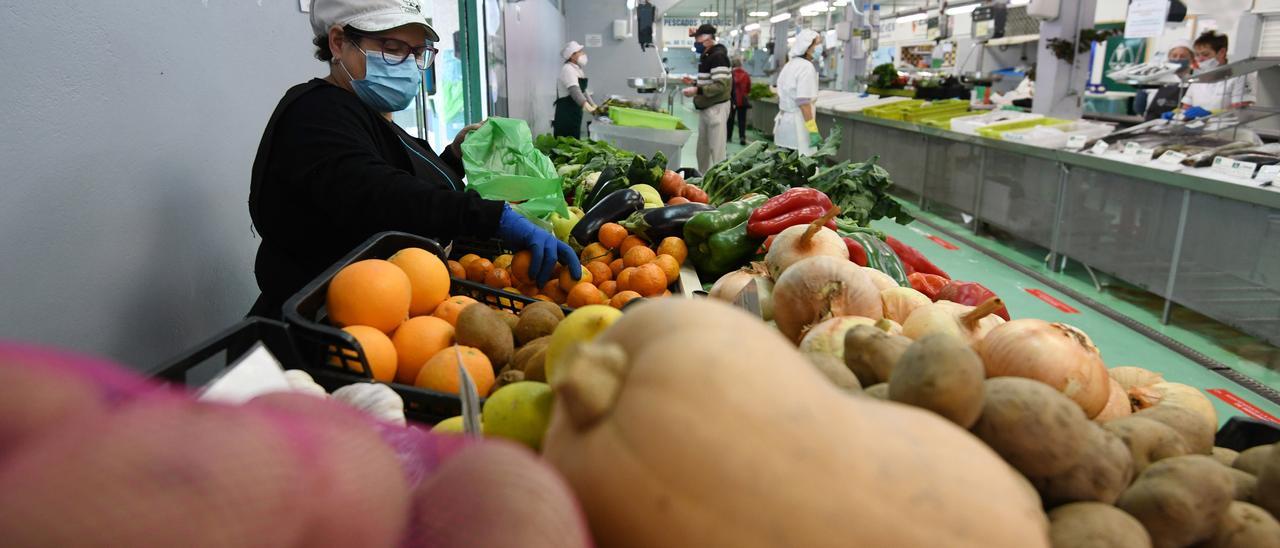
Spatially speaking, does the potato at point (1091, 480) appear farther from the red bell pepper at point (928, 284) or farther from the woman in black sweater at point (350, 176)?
the woman in black sweater at point (350, 176)

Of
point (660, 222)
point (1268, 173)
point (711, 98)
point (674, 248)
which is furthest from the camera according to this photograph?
point (711, 98)

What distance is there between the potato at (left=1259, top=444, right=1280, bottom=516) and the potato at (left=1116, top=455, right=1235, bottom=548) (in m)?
0.08

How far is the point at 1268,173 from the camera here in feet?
14.2

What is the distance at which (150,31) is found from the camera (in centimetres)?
208

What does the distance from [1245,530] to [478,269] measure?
2227mm

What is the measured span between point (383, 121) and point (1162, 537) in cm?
253

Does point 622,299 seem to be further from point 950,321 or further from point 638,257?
point 950,321

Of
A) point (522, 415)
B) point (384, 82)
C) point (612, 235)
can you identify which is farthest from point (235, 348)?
point (612, 235)

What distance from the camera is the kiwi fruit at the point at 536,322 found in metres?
1.79

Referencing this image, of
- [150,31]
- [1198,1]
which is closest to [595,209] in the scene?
[150,31]

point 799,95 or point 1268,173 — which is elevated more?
point 799,95

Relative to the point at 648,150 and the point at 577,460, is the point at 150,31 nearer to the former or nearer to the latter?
the point at 577,460

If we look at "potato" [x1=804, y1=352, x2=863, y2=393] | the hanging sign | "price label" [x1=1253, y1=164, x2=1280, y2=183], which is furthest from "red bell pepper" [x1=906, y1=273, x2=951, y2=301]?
the hanging sign

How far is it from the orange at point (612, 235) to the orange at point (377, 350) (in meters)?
1.48
